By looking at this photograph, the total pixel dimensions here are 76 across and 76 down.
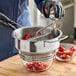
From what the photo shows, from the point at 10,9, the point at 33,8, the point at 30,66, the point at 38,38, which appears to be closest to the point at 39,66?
the point at 30,66

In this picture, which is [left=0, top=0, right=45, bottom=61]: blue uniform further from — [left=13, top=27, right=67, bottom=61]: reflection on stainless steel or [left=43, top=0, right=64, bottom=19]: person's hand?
[left=13, top=27, right=67, bottom=61]: reflection on stainless steel

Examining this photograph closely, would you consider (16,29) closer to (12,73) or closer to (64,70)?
(12,73)

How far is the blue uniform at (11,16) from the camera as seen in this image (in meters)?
1.48

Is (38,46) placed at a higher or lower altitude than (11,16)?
lower

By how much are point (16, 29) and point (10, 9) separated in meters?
0.40

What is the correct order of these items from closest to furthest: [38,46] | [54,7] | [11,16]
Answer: [38,46], [54,7], [11,16]

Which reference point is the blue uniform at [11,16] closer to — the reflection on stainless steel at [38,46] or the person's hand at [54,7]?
the person's hand at [54,7]

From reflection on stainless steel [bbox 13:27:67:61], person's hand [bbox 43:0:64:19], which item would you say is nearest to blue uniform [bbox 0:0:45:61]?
person's hand [bbox 43:0:64:19]

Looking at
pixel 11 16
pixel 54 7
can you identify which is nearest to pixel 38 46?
pixel 54 7

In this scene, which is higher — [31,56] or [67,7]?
[67,7]

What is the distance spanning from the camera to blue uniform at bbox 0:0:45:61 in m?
1.48

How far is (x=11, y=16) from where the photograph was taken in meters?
1.49

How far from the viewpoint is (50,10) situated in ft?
3.94

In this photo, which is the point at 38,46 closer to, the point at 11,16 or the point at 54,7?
the point at 54,7
